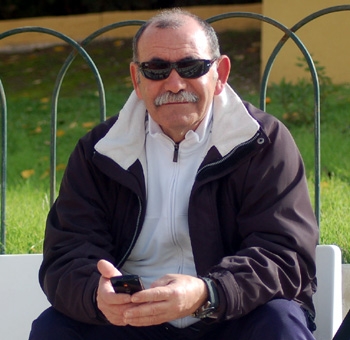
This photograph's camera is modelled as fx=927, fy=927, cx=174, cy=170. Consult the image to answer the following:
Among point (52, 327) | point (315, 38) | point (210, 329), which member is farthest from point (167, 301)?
point (315, 38)

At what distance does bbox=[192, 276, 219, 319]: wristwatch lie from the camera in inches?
106

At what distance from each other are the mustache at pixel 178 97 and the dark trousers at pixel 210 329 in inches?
28.1

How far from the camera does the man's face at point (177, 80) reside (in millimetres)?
3018

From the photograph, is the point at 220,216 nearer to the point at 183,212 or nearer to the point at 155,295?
the point at 183,212

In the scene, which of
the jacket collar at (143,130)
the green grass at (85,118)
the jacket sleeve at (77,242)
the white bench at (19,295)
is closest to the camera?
the jacket sleeve at (77,242)

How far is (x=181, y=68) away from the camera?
3012mm

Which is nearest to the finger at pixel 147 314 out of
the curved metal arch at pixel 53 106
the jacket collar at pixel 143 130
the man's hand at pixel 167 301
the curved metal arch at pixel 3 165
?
the man's hand at pixel 167 301

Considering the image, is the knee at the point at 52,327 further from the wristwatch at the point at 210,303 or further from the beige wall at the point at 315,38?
the beige wall at the point at 315,38

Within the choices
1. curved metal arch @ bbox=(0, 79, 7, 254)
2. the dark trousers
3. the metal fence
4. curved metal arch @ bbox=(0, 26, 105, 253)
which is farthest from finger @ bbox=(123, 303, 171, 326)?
curved metal arch @ bbox=(0, 79, 7, 254)

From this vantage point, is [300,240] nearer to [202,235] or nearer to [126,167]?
[202,235]

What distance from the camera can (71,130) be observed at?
7.48 metres

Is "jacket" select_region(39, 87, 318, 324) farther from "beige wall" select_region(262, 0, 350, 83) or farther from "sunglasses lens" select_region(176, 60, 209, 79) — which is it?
"beige wall" select_region(262, 0, 350, 83)

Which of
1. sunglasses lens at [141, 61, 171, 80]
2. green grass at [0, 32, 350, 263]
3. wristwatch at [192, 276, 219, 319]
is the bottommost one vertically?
green grass at [0, 32, 350, 263]

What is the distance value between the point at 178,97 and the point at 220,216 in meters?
0.41
